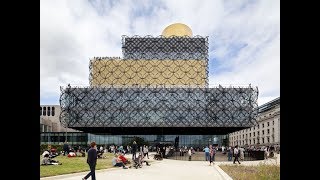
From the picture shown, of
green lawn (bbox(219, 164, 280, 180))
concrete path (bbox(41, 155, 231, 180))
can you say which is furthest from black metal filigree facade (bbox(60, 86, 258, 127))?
green lawn (bbox(219, 164, 280, 180))

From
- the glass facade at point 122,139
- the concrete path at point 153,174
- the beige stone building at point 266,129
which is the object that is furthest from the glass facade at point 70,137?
the concrete path at point 153,174

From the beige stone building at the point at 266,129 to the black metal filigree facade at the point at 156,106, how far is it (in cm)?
2383

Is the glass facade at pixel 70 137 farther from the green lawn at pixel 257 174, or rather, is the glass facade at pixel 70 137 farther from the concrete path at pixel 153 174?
the green lawn at pixel 257 174

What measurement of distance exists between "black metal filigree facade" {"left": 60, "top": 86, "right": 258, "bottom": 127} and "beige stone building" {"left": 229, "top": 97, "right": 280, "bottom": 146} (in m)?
Answer: 23.8

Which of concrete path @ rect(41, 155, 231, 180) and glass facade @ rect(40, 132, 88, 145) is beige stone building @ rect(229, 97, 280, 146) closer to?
glass facade @ rect(40, 132, 88, 145)

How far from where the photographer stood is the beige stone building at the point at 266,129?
81.2m

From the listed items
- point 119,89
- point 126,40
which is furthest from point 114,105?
point 126,40

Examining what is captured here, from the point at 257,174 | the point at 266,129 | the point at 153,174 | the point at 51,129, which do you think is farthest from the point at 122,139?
the point at 257,174

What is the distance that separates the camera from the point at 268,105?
9481 cm

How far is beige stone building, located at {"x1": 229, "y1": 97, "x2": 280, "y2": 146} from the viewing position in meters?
81.2

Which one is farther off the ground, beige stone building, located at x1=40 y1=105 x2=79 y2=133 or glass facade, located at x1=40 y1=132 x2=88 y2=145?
beige stone building, located at x1=40 y1=105 x2=79 y2=133

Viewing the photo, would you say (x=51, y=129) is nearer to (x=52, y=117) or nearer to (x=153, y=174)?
(x=52, y=117)
